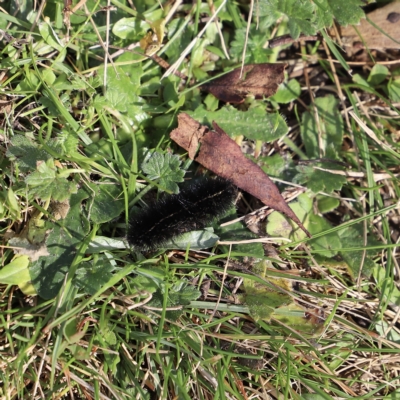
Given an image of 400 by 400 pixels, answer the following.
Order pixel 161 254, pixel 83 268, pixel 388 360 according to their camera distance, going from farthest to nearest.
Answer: pixel 388 360
pixel 161 254
pixel 83 268

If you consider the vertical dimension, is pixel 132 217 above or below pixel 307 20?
below

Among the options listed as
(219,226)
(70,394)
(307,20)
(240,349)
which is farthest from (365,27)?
(70,394)

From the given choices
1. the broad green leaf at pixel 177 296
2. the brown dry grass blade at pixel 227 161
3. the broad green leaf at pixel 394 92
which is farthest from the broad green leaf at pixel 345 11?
the broad green leaf at pixel 177 296

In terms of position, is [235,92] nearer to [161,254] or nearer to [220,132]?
[220,132]

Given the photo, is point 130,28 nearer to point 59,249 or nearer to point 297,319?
point 59,249

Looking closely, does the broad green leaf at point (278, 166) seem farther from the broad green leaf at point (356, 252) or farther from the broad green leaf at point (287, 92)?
the broad green leaf at point (356, 252)

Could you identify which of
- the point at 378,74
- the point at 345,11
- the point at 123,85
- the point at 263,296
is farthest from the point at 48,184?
the point at 378,74
